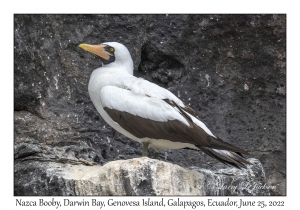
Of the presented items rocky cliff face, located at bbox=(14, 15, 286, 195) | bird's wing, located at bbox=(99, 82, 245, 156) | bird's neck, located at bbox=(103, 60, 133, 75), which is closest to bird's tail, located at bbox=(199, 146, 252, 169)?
bird's wing, located at bbox=(99, 82, 245, 156)

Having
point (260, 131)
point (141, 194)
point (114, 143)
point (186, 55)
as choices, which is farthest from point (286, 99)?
point (141, 194)

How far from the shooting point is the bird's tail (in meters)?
9.30

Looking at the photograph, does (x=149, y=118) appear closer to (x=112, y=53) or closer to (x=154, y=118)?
(x=154, y=118)

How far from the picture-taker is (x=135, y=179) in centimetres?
884

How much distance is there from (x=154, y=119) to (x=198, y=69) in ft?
7.70

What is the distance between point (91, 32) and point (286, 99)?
2.94 meters

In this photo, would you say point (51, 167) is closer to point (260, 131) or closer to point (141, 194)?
point (141, 194)

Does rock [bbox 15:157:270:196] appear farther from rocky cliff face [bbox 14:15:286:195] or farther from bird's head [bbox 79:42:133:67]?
bird's head [bbox 79:42:133:67]

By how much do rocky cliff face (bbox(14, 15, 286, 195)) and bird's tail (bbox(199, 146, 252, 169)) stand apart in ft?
5.92

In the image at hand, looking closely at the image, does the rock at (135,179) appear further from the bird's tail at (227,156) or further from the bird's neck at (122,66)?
the bird's neck at (122,66)

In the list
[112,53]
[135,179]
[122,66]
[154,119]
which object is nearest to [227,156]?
[154,119]

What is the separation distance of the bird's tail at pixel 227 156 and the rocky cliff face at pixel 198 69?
180cm

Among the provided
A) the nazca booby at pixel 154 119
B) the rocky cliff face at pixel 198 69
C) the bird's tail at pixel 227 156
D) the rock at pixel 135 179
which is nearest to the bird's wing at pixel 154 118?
the nazca booby at pixel 154 119

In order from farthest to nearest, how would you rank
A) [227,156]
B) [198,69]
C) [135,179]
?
[198,69], [227,156], [135,179]
